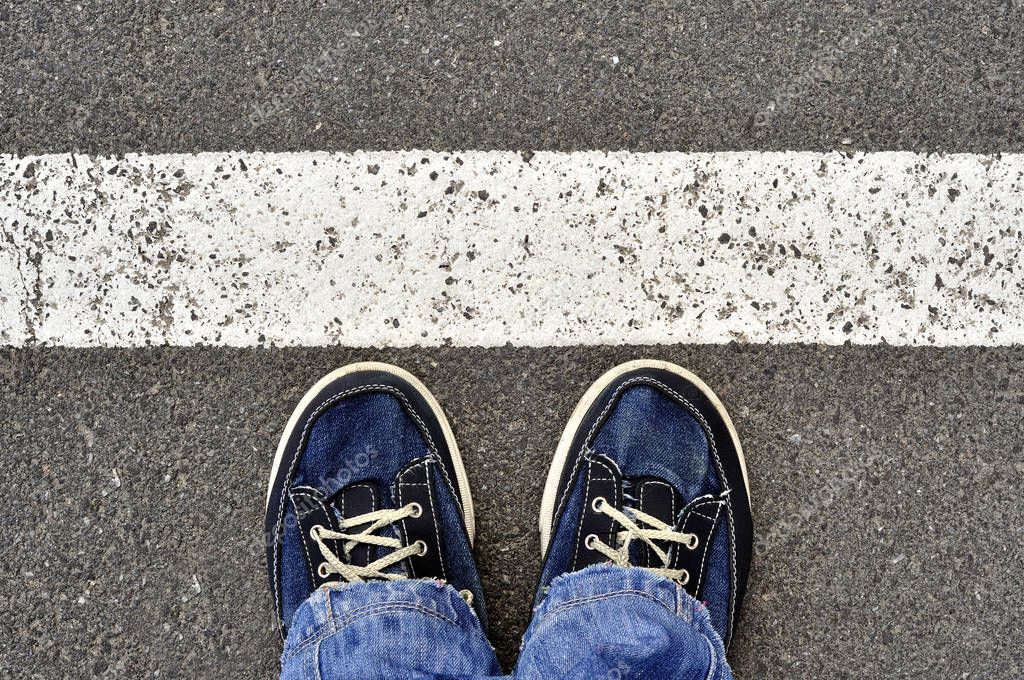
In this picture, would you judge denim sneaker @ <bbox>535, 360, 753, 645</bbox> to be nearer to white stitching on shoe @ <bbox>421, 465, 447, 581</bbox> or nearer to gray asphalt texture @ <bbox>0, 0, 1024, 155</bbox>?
white stitching on shoe @ <bbox>421, 465, 447, 581</bbox>

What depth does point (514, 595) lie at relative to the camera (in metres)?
1.76

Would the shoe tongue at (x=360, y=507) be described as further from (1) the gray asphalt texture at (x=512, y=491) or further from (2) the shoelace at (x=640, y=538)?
(2) the shoelace at (x=640, y=538)

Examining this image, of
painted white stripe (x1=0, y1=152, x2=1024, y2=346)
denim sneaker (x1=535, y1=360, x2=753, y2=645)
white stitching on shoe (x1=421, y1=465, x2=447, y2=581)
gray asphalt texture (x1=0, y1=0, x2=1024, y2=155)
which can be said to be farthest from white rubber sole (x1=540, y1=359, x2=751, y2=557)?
gray asphalt texture (x1=0, y1=0, x2=1024, y2=155)

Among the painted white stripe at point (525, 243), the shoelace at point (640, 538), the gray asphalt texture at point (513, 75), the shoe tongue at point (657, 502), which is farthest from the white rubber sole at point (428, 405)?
the gray asphalt texture at point (513, 75)

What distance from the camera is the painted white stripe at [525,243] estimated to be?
5.54 feet

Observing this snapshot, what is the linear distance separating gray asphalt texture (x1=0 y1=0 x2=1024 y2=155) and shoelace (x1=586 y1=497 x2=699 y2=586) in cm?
92

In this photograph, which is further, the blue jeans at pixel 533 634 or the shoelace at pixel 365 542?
the shoelace at pixel 365 542

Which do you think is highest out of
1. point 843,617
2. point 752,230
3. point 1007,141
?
point 1007,141

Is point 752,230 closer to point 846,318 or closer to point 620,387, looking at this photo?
point 846,318

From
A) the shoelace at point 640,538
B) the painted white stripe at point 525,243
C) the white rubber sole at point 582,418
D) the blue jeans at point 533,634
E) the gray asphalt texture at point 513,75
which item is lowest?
the blue jeans at point 533,634

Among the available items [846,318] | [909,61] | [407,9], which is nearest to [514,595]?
[846,318]

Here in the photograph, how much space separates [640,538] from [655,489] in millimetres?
128

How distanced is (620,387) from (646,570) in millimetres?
433

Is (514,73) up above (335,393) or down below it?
above
